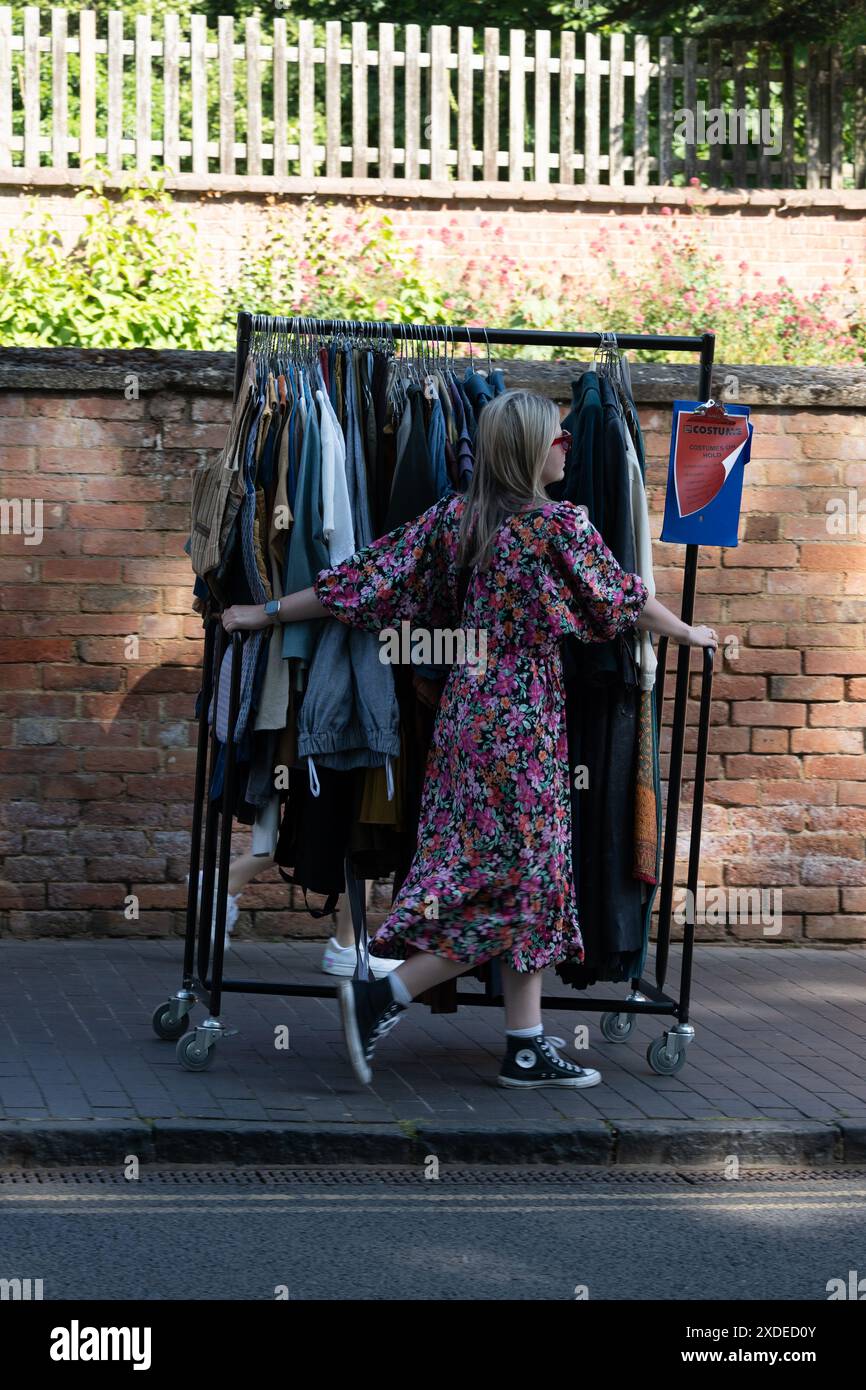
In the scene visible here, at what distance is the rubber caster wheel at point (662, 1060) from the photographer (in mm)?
6020

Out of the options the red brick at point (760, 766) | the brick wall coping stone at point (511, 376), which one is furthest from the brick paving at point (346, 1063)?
the brick wall coping stone at point (511, 376)

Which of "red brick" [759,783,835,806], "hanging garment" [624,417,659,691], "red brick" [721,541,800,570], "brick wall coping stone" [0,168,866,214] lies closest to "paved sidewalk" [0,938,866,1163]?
"red brick" [759,783,835,806]

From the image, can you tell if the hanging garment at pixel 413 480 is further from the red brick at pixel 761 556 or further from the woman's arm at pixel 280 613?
the red brick at pixel 761 556

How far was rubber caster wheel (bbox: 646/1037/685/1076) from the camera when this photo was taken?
602cm

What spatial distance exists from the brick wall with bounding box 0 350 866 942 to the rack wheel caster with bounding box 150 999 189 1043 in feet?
5.85

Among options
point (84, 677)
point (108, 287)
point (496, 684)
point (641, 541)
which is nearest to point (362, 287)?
point (108, 287)

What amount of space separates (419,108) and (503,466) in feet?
36.8

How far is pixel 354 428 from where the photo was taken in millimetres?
5848

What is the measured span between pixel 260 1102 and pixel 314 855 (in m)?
0.86

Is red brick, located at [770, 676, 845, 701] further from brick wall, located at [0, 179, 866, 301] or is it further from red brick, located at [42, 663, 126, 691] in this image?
brick wall, located at [0, 179, 866, 301]

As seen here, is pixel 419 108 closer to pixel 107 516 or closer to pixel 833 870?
pixel 107 516

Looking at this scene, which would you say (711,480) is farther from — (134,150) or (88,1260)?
(134,150)

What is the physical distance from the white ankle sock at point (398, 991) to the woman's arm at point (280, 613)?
1.20m

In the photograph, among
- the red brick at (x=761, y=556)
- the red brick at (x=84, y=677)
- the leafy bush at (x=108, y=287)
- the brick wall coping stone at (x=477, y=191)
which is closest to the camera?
the red brick at (x=84, y=677)
